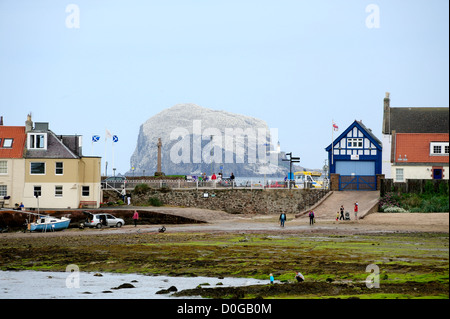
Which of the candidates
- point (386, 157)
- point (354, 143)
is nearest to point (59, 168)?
point (354, 143)

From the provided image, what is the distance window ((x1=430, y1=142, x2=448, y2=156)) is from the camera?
65062mm

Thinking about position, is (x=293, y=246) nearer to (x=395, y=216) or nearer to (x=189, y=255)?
(x=189, y=255)

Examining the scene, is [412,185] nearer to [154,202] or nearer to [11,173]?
[154,202]

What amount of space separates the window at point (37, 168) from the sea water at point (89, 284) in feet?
107

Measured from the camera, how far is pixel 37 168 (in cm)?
6631

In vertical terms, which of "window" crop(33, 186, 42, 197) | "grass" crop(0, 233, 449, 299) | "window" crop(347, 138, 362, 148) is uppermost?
"window" crop(347, 138, 362, 148)

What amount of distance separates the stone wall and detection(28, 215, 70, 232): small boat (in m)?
17.1

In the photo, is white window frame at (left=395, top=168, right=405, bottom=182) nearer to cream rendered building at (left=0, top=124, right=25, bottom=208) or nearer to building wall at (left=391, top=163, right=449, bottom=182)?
building wall at (left=391, top=163, right=449, bottom=182)

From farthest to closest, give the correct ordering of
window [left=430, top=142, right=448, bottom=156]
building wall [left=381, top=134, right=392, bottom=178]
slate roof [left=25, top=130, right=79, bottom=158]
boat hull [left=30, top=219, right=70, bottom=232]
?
building wall [left=381, top=134, right=392, bottom=178], slate roof [left=25, top=130, right=79, bottom=158], window [left=430, top=142, right=448, bottom=156], boat hull [left=30, top=219, right=70, bottom=232]

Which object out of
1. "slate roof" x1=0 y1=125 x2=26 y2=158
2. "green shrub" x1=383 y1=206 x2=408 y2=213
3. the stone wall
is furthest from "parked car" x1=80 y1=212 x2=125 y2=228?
"green shrub" x1=383 y1=206 x2=408 y2=213

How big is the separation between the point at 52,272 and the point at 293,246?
14225 mm

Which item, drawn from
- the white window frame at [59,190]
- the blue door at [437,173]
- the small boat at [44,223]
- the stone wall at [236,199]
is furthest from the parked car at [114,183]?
the blue door at [437,173]

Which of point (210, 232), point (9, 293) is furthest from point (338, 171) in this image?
point (9, 293)

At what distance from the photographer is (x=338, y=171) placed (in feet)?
255
